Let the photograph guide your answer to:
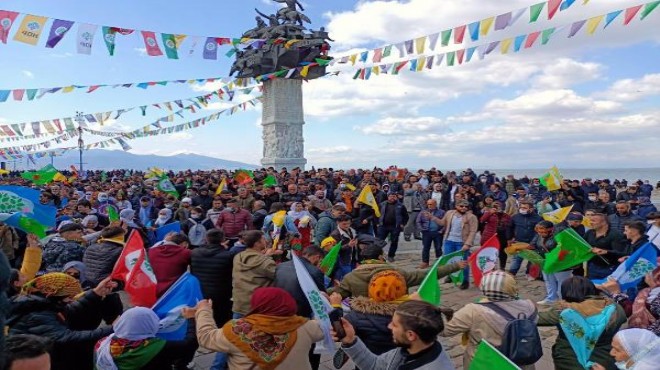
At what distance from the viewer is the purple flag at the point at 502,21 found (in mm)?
11391

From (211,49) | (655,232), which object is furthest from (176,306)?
(211,49)

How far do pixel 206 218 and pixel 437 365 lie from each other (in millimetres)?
7092

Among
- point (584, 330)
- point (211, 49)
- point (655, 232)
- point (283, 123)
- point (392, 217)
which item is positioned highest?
point (211, 49)

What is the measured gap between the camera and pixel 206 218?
884cm

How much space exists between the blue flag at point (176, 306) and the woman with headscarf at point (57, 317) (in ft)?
1.33

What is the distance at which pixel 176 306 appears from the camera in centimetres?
369

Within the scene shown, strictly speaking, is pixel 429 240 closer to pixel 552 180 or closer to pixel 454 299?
pixel 454 299

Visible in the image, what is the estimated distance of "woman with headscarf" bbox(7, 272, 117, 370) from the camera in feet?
9.99

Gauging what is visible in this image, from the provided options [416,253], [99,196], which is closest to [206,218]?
[99,196]

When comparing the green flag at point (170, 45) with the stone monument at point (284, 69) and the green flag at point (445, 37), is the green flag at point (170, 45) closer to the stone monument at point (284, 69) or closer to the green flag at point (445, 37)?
the green flag at point (445, 37)

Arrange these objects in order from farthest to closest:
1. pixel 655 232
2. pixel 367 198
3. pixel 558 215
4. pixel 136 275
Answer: pixel 367 198 < pixel 558 215 < pixel 655 232 < pixel 136 275

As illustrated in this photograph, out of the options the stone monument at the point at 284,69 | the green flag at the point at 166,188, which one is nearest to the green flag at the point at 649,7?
the green flag at the point at 166,188

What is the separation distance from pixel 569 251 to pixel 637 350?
3862 millimetres

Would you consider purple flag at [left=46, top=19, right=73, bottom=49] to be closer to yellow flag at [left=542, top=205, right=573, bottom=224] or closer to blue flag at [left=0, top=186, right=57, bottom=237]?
blue flag at [left=0, top=186, right=57, bottom=237]
